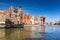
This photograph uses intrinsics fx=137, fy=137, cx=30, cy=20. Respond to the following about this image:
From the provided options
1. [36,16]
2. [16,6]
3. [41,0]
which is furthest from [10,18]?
[41,0]

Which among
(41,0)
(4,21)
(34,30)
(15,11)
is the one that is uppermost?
(41,0)

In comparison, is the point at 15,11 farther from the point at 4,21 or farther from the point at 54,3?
the point at 54,3

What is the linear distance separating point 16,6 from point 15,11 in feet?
1.53

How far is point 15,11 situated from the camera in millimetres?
6637

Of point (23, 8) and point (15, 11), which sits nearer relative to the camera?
point (23, 8)

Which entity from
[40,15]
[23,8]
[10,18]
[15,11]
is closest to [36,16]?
[40,15]

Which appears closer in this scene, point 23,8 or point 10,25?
point 23,8

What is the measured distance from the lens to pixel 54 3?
20.3ft

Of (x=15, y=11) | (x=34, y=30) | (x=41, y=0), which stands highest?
(x=41, y=0)

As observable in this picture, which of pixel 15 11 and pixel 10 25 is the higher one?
pixel 15 11

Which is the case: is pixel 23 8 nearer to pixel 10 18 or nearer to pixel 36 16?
pixel 36 16

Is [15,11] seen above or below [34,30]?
above

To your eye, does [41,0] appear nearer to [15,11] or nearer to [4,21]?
[15,11]

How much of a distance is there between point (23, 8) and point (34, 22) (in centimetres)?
81
